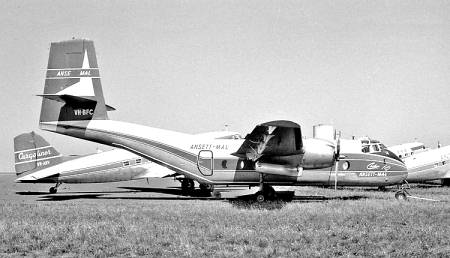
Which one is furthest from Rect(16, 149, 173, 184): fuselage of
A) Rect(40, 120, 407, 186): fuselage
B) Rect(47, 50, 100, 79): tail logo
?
Rect(47, 50, 100, 79): tail logo

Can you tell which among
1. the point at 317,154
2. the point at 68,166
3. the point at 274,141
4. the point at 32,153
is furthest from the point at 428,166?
the point at 32,153

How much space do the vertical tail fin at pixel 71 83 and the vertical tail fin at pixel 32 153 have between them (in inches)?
332

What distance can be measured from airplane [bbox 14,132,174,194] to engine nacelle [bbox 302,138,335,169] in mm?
9983

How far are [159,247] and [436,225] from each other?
6.98 m

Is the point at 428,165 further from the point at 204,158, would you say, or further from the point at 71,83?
the point at 71,83

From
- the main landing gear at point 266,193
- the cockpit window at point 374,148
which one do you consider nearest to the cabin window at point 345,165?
the cockpit window at point 374,148

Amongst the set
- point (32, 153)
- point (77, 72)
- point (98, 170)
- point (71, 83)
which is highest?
point (77, 72)

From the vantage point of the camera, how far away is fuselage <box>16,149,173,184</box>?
2369cm

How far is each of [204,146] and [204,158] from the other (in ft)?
1.69

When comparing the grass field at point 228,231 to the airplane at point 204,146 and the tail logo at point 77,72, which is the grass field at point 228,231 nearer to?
the airplane at point 204,146

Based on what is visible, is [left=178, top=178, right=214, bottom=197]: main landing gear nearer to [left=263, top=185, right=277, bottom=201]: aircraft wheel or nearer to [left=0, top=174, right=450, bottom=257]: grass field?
[left=263, top=185, right=277, bottom=201]: aircraft wheel

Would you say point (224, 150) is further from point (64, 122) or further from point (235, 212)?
point (64, 122)

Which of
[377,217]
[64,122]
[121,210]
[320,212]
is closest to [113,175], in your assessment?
[64,122]

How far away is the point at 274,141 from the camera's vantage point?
16141mm
